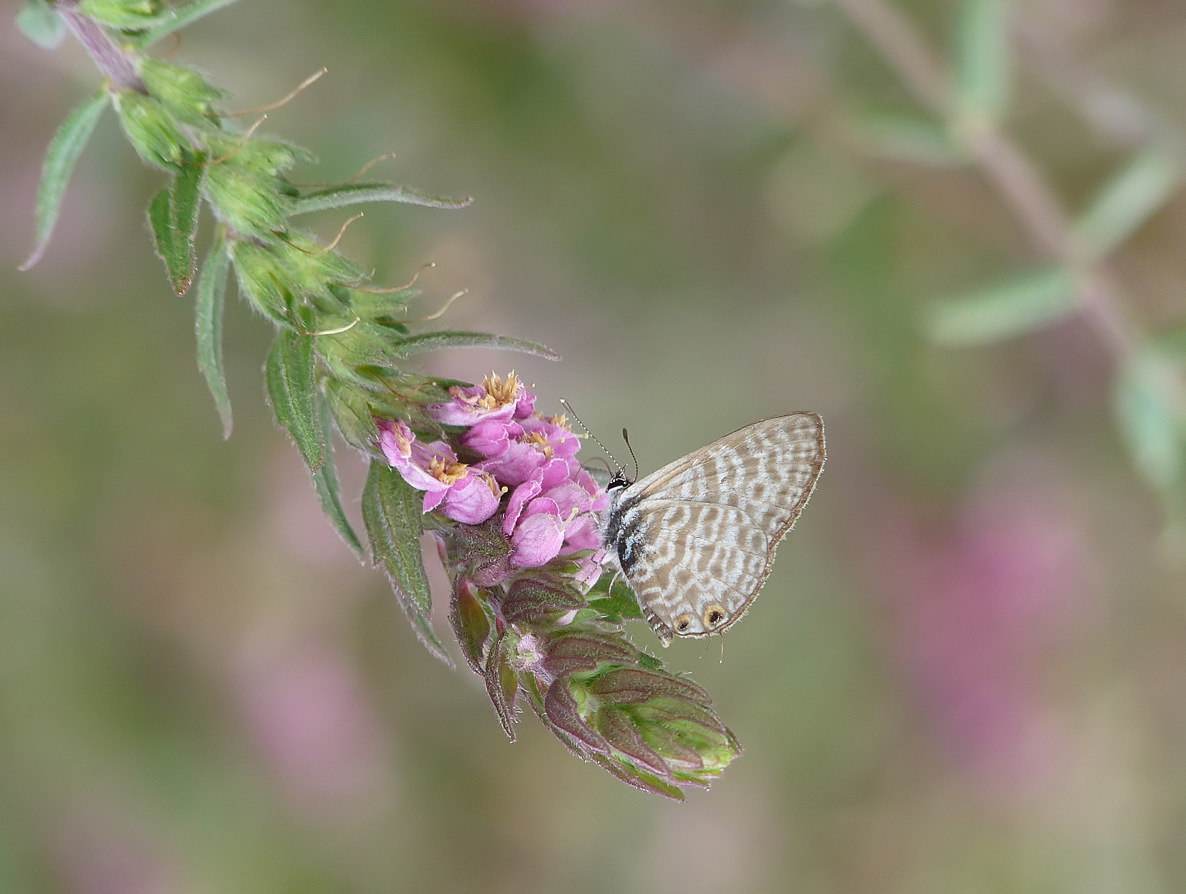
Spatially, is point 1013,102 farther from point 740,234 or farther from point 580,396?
point 580,396

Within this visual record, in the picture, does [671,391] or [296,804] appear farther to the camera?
[671,391]

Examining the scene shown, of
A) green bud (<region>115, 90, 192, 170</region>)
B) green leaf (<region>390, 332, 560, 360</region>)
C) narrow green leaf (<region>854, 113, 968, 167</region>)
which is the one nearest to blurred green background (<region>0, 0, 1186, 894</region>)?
narrow green leaf (<region>854, 113, 968, 167</region>)

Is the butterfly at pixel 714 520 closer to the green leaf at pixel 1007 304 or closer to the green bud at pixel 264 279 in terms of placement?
the green bud at pixel 264 279

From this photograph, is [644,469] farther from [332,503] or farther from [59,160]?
[59,160]

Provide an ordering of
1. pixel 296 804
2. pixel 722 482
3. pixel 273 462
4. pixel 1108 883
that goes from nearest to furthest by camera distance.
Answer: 1. pixel 722 482
2. pixel 273 462
3. pixel 296 804
4. pixel 1108 883

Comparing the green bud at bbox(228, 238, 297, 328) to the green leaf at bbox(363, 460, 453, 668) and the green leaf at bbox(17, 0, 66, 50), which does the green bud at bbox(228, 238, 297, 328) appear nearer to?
the green leaf at bbox(363, 460, 453, 668)

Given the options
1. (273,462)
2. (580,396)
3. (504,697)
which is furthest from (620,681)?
(580,396)
